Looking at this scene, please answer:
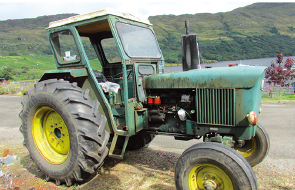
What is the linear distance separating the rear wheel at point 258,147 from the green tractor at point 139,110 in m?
0.01

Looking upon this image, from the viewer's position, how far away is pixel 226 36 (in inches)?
3467

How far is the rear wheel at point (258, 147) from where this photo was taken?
11.5 feet

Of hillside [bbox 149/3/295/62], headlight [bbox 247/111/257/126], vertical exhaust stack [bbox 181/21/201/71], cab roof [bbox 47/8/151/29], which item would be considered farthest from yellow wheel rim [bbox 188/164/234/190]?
hillside [bbox 149/3/295/62]

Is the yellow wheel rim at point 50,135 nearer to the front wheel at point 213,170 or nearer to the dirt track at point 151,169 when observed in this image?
the dirt track at point 151,169

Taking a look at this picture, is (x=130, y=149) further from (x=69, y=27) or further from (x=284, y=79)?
(x=284, y=79)

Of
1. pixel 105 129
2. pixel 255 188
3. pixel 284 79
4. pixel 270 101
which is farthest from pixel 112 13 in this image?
pixel 284 79

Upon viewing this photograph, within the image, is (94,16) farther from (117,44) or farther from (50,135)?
(50,135)

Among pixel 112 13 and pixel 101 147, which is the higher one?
pixel 112 13

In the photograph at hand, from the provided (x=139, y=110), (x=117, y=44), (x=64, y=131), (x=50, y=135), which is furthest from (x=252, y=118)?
(x=50, y=135)

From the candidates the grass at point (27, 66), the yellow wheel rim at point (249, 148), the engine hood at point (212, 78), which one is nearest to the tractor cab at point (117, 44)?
the engine hood at point (212, 78)

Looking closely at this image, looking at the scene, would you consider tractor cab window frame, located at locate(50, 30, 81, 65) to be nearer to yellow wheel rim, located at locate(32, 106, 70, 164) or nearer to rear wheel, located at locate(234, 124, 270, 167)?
yellow wheel rim, located at locate(32, 106, 70, 164)

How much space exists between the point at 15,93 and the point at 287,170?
76.0ft

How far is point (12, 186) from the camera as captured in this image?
327 centimetres

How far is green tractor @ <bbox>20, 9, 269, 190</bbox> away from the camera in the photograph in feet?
8.57
